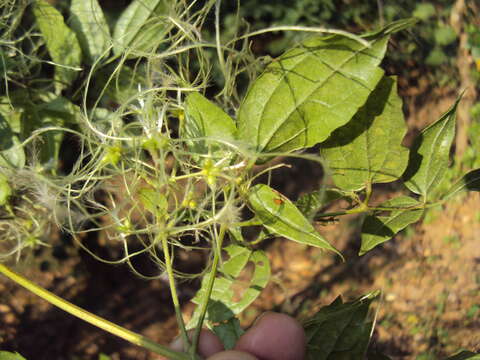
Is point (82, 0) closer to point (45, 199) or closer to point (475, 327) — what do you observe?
point (45, 199)

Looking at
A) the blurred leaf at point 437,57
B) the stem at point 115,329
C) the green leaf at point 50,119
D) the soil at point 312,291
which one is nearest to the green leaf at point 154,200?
the stem at point 115,329

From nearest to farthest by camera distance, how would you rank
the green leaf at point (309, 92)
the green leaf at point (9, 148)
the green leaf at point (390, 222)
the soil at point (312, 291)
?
the green leaf at point (309, 92) → the green leaf at point (390, 222) → the green leaf at point (9, 148) → the soil at point (312, 291)

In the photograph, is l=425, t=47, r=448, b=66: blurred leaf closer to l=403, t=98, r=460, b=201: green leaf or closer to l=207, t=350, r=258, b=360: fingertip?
l=403, t=98, r=460, b=201: green leaf

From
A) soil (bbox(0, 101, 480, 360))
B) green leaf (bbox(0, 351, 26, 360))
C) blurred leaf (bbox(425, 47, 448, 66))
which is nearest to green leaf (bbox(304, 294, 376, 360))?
green leaf (bbox(0, 351, 26, 360))

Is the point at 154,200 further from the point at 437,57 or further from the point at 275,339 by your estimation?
the point at 437,57

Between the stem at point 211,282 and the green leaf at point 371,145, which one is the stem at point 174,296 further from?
the green leaf at point 371,145

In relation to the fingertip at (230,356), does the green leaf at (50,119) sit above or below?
above
